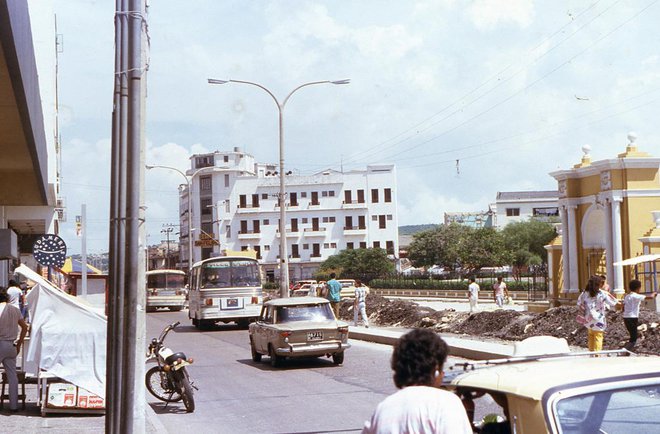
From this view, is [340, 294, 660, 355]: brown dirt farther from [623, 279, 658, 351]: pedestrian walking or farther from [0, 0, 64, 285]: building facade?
[0, 0, 64, 285]: building facade

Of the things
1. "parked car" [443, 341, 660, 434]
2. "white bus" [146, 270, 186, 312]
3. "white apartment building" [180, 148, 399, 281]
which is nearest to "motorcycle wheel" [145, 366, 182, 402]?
"parked car" [443, 341, 660, 434]

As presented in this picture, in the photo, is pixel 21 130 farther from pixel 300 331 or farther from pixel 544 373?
pixel 544 373

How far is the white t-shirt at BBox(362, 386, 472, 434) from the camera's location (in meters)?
3.99

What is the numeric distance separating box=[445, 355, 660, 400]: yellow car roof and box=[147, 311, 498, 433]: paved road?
625 centimetres

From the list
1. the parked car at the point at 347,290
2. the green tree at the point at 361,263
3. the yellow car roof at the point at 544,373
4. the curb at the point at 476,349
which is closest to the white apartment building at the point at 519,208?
the green tree at the point at 361,263

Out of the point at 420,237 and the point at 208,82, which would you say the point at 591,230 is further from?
the point at 420,237

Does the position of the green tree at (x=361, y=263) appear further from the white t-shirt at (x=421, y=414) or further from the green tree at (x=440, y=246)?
the white t-shirt at (x=421, y=414)

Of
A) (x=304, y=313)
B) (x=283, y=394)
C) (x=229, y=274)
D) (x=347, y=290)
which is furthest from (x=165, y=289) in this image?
(x=283, y=394)

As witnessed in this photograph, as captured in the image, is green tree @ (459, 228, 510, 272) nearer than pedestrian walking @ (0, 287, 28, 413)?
No

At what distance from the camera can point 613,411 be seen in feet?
14.6

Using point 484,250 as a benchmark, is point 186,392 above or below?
below

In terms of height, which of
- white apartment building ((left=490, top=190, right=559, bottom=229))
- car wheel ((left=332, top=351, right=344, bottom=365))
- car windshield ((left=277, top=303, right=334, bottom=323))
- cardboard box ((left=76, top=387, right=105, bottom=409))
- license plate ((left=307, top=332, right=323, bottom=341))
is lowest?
car wheel ((left=332, top=351, right=344, bottom=365))

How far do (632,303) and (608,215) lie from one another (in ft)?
59.9

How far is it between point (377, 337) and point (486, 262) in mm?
73164
